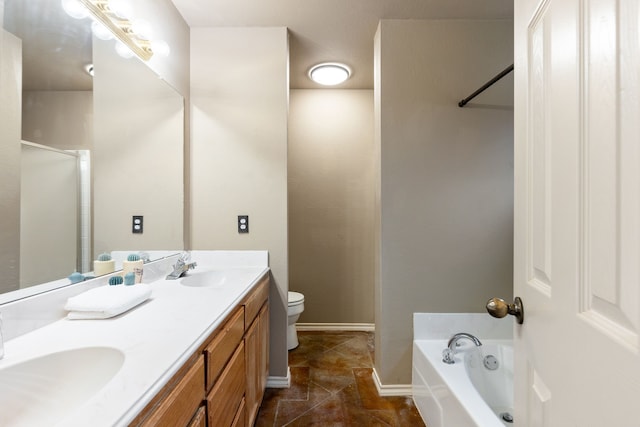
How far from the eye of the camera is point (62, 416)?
672 millimetres

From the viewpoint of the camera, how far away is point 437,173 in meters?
2.03

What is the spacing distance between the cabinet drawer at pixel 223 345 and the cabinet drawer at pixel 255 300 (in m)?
0.09

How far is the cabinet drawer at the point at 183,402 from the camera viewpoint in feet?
2.13

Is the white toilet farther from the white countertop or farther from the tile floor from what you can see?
the white countertop

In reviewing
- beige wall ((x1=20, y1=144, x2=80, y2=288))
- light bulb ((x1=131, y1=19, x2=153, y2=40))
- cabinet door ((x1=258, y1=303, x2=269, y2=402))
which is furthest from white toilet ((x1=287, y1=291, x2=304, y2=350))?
light bulb ((x1=131, y1=19, x2=153, y2=40))

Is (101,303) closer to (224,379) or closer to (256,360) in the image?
(224,379)

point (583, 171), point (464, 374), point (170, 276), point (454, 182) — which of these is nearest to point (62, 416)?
point (170, 276)

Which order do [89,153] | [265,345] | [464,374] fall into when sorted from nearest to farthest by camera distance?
[89,153] < [464,374] < [265,345]

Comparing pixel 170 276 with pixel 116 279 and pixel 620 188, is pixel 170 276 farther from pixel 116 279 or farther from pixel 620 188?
pixel 620 188

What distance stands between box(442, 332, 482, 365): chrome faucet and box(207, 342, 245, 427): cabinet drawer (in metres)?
1.16

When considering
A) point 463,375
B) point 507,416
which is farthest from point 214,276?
point 507,416

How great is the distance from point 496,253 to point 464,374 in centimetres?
86

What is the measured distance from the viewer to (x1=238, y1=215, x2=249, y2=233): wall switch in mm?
2113

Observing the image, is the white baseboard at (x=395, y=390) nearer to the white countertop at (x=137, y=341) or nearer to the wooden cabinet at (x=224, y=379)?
the wooden cabinet at (x=224, y=379)
